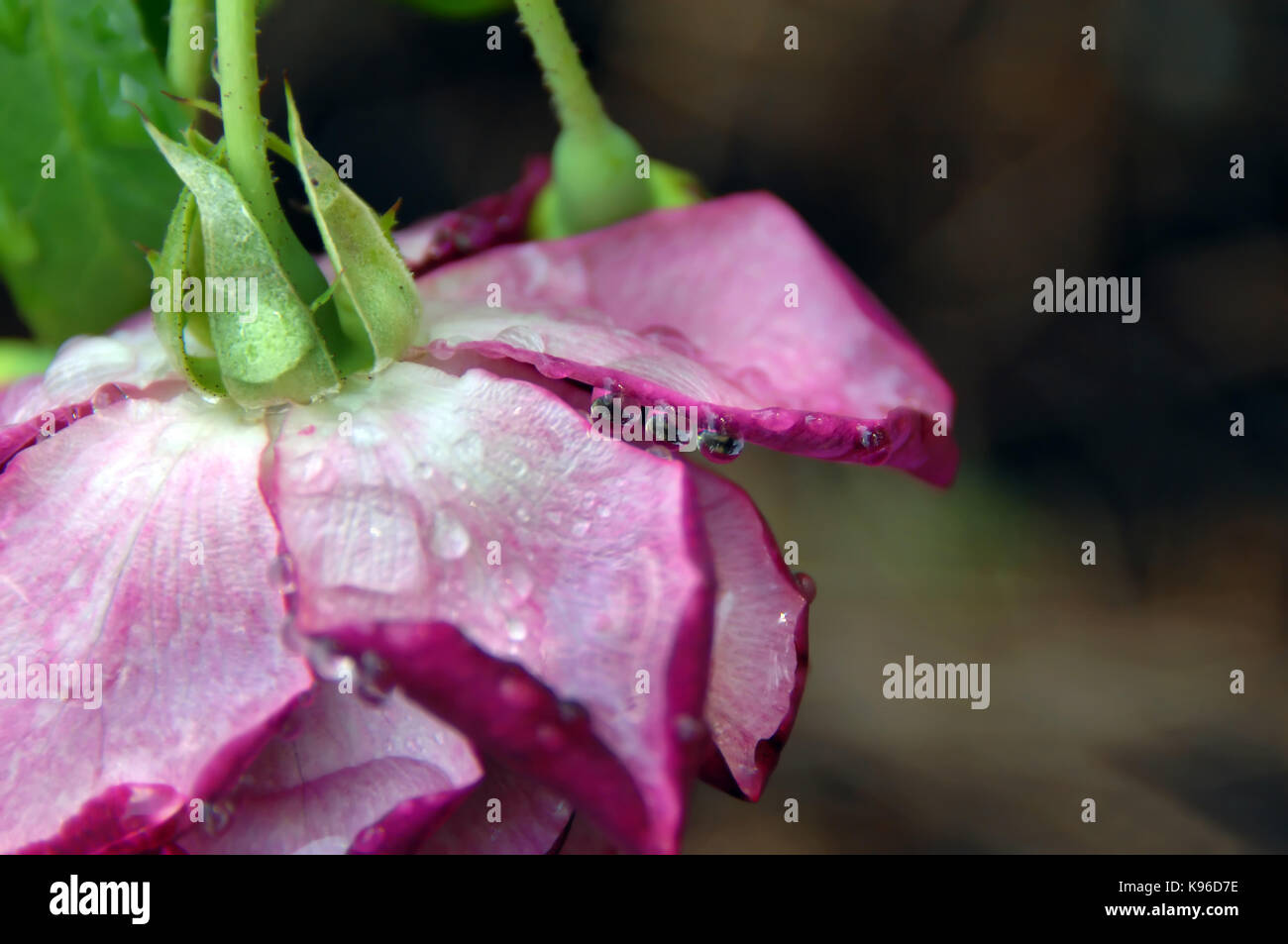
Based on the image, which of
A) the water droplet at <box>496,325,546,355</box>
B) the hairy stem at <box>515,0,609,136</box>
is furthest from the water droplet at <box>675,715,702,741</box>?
the hairy stem at <box>515,0,609,136</box>

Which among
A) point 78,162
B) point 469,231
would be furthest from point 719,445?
point 78,162

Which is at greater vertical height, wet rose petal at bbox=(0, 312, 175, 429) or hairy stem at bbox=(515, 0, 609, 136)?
hairy stem at bbox=(515, 0, 609, 136)

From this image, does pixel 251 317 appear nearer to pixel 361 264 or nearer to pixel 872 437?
pixel 361 264

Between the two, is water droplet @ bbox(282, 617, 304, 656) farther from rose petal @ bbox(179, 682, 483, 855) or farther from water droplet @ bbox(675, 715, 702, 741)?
water droplet @ bbox(675, 715, 702, 741)

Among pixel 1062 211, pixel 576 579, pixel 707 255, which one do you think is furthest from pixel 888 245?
pixel 576 579

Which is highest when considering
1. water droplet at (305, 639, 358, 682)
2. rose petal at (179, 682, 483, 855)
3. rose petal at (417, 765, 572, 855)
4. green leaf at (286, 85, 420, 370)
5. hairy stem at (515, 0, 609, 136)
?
hairy stem at (515, 0, 609, 136)
